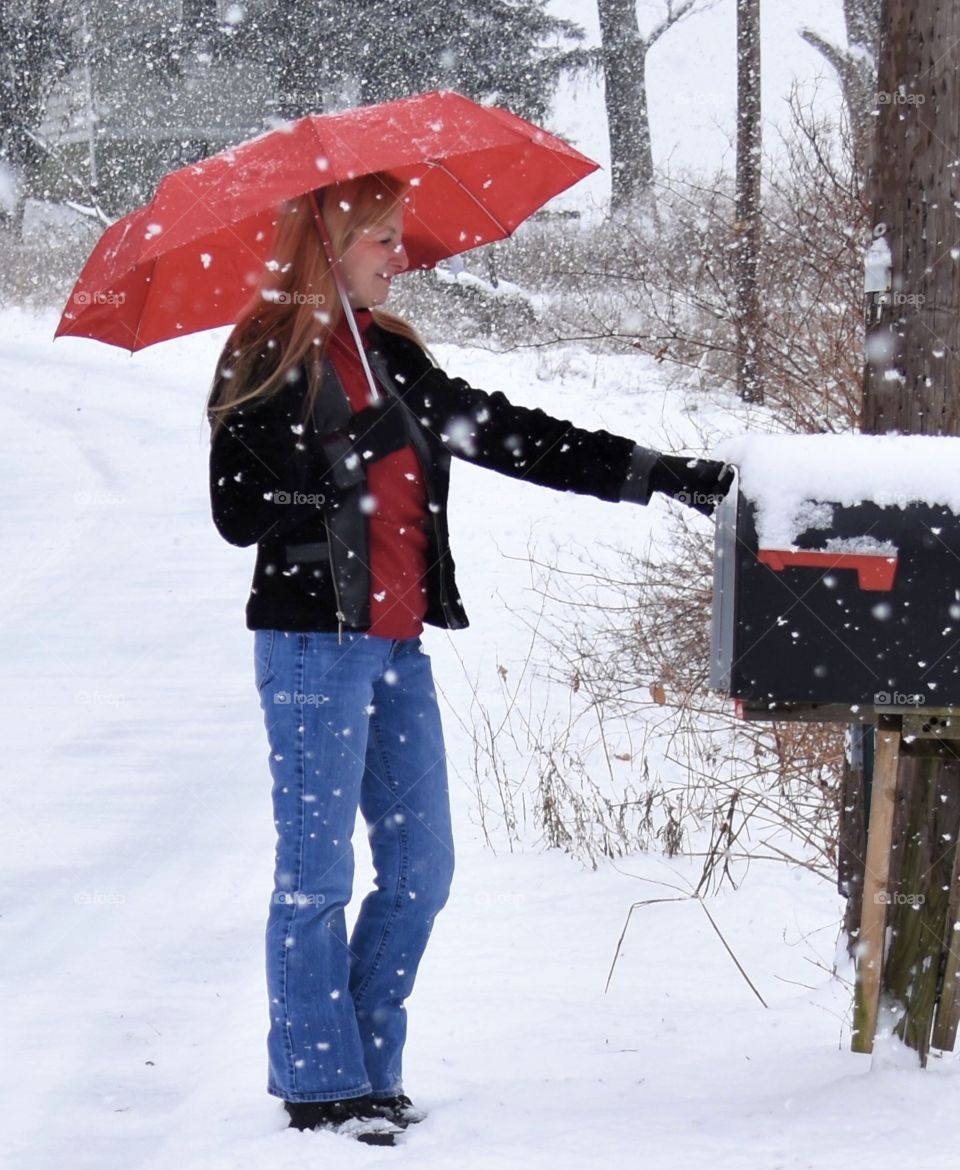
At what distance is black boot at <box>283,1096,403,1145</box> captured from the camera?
9.29ft

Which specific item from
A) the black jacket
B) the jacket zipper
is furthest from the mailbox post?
the jacket zipper

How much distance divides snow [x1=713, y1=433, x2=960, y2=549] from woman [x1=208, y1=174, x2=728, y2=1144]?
13cm

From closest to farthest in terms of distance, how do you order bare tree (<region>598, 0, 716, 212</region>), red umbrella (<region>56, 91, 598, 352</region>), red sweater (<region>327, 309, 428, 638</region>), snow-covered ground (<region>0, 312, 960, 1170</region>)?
red umbrella (<region>56, 91, 598, 352</region>), red sweater (<region>327, 309, 428, 638</region>), snow-covered ground (<region>0, 312, 960, 1170</region>), bare tree (<region>598, 0, 716, 212</region>)

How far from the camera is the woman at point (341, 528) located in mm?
2695

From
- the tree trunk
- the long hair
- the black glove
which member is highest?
the tree trunk

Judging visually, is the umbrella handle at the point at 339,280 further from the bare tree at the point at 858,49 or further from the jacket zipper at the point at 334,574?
the bare tree at the point at 858,49

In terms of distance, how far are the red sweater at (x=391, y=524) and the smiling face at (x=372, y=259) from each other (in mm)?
68

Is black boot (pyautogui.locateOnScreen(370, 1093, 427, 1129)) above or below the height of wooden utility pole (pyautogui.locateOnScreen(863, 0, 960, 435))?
below

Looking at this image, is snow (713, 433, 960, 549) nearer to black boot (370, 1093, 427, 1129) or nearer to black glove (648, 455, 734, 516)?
Result: black glove (648, 455, 734, 516)

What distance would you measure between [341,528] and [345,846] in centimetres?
61

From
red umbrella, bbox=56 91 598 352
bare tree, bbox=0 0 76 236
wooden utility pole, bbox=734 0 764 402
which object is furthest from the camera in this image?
bare tree, bbox=0 0 76 236

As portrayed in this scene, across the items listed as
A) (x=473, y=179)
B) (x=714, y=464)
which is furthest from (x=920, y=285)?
(x=473, y=179)

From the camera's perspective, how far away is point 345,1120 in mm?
2846

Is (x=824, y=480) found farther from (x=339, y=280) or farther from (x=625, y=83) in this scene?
(x=625, y=83)
